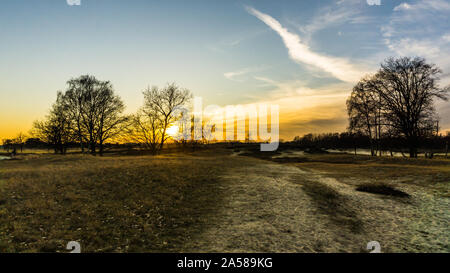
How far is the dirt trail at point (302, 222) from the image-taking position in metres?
7.97

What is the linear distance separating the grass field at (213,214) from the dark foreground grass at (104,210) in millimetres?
45

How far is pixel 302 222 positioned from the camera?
10062 mm

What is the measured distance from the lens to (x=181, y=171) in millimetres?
20609

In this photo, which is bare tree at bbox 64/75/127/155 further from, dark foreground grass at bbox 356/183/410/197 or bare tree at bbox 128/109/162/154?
dark foreground grass at bbox 356/183/410/197

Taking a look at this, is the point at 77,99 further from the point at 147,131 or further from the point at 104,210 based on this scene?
the point at 104,210

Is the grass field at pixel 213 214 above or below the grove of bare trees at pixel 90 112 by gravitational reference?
below

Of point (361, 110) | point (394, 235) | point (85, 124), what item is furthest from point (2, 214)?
point (361, 110)

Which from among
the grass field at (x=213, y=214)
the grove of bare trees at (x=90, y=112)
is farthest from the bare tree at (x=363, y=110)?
the grove of bare trees at (x=90, y=112)

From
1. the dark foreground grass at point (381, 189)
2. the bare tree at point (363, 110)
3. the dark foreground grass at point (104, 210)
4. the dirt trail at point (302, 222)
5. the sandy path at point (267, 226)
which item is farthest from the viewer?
the bare tree at point (363, 110)

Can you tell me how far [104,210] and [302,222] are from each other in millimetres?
9584

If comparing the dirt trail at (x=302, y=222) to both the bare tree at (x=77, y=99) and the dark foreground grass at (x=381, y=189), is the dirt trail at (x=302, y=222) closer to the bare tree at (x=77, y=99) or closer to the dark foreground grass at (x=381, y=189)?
the dark foreground grass at (x=381, y=189)

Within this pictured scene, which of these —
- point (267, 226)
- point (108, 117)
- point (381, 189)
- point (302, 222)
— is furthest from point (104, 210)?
point (108, 117)

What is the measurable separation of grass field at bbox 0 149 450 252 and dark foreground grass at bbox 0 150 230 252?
5cm
